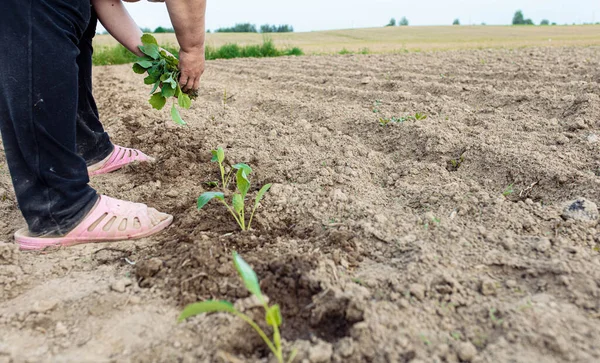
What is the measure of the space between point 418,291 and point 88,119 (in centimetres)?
205

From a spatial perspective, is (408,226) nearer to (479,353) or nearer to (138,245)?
(479,353)

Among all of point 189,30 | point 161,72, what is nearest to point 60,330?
point 189,30

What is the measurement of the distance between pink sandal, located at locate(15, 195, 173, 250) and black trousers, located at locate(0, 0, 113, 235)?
3cm

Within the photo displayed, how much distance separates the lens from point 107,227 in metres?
1.83

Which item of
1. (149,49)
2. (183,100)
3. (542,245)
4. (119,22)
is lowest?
(542,245)

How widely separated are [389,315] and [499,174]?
4.05 ft

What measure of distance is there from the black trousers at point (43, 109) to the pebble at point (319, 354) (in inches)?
45.6

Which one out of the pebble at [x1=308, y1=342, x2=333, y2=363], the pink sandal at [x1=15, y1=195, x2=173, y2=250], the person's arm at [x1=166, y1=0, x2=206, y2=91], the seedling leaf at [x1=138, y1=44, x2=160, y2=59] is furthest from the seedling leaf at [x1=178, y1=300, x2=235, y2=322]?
the seedling leaf at [x1=138, y1=44, x2=160, y2=59]

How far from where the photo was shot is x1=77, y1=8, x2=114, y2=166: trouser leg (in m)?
2.30

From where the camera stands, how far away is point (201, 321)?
1280mm

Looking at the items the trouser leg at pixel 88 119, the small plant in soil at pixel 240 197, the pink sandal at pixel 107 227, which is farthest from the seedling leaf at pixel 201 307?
the trouser leg at pixel 88 119

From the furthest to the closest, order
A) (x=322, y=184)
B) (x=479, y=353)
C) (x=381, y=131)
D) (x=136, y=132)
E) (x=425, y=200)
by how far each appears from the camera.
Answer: (x=136, y=132) → (x=381, y=131) → (x=322, y=184) → (x=425, y=200) → (x=479, y=353)

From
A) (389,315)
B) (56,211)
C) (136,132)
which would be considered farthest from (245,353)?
(136,132)

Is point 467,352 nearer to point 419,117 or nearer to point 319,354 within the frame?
point 319,354
